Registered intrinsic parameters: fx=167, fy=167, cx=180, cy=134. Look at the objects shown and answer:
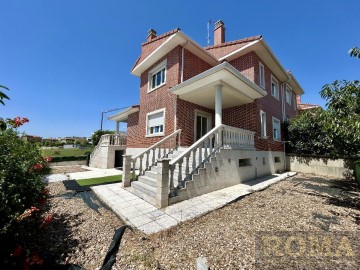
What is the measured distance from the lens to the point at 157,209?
5258 millimetres

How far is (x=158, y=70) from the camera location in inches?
499

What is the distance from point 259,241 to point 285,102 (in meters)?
16.2

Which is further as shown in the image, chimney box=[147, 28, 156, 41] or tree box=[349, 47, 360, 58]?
chimney box=[147, 28, 156, 41]

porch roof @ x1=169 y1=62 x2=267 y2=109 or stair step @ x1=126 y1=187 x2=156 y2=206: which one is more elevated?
porch roof @ x1=169 y1=62 x2=267 y2=109

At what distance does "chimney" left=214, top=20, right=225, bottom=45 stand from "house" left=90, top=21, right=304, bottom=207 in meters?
0.08

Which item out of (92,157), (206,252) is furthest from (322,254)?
(92,157)

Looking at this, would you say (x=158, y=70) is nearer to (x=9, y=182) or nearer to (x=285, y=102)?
(x=9, y=182)

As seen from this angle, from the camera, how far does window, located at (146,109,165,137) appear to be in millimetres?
11492

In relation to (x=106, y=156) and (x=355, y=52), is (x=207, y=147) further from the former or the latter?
(x=106, y=156)

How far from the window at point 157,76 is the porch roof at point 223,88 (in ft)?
9.58

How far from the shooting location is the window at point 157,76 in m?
12.1

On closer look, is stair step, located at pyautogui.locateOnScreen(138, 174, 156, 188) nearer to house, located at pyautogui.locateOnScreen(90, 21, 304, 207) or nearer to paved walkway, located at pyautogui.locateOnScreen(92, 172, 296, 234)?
house, located at pyautogui.locateOnScreen(90, 21, 304, 207)

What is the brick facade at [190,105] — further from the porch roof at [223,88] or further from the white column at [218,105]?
the white column at [218,105]

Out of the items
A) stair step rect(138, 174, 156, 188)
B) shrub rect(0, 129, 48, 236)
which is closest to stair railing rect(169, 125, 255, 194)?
stair step rect(138, 174, 156, 188)
